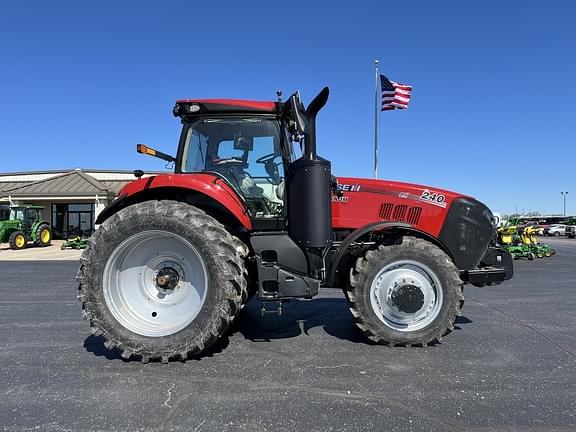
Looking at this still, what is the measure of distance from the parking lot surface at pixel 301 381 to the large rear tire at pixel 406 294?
19 centimetres

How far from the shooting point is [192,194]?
3736mm

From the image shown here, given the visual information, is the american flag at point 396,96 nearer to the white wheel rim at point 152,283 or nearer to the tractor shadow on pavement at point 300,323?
the tractor shadow on pavement at point 300,323

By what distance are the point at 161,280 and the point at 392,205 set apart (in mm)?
2544

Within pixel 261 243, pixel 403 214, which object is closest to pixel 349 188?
pixel 403 214

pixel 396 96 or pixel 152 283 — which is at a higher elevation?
pixel 396 96

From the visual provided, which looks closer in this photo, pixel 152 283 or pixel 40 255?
pixel 152 283

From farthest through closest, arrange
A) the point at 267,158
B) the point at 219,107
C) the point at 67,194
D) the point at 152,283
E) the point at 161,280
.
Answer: the point at 67,194 < the point at 267,158 < the point at 219,107 < the point at 152,283 < the point at 161,280

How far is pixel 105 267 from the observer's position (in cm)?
340

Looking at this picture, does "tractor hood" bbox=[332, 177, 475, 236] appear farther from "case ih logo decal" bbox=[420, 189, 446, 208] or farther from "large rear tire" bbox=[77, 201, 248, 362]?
"large rear tire" bbox=[77, 201, 248, 362]

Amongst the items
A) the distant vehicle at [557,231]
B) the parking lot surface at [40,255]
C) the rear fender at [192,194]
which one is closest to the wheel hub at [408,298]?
the rear fender at [192,194]

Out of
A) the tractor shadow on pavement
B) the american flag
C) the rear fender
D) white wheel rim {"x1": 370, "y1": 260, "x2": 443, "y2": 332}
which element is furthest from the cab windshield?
the american flag

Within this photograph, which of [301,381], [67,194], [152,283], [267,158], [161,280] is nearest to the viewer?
[301,381]

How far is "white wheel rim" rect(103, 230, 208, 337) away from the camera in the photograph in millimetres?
3428

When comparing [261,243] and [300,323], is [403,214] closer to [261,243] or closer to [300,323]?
[261,243]
